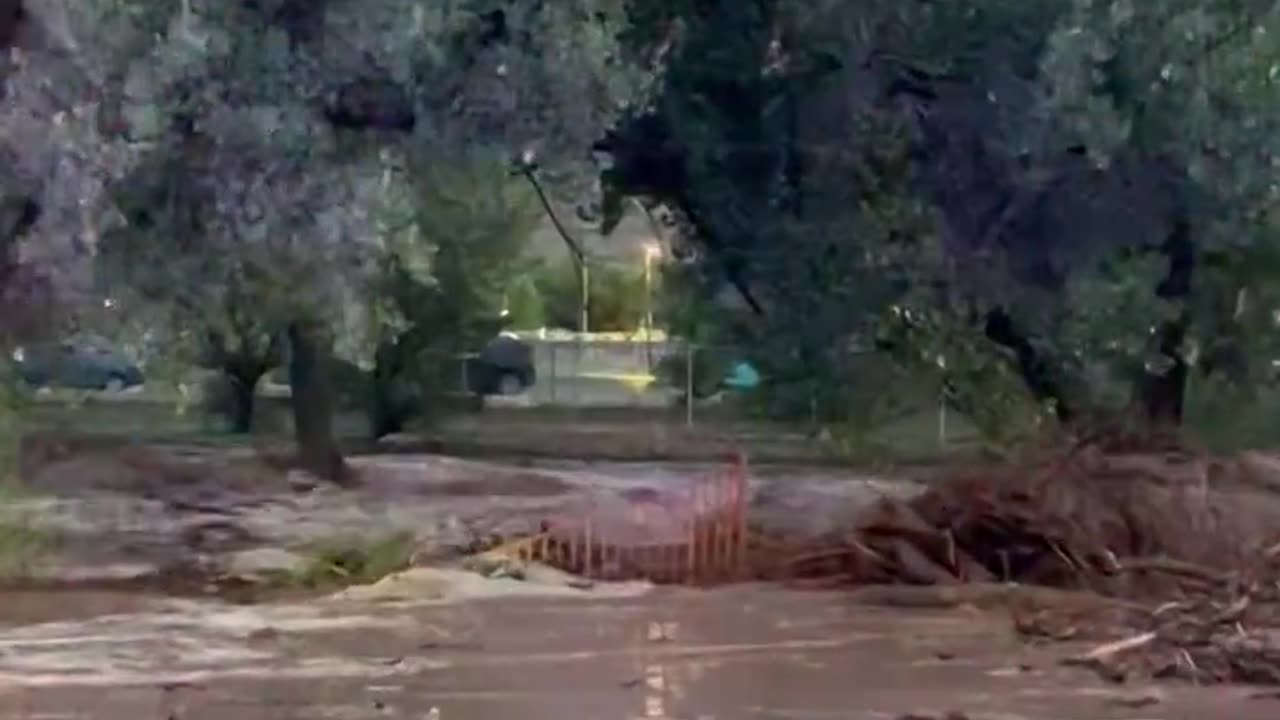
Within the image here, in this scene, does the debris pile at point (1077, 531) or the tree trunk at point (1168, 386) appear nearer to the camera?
the debris pile at point (1077, 531)

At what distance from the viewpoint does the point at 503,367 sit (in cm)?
632

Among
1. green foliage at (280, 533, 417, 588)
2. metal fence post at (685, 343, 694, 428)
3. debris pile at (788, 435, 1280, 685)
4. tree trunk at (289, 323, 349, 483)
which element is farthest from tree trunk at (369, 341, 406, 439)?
debris pile at (788, 435, 1280, 685)

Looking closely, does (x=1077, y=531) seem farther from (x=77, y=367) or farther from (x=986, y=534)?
(x=77, y=367)

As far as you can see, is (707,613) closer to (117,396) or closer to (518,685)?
(518,685)

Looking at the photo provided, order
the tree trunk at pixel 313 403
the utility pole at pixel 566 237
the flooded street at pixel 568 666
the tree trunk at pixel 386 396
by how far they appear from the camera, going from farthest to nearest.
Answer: the tree trunk at pixel 386 396 < the tree trunk at pixel 313 403 < the utility pole at pixel 566 237 < the flooded street at pixel 568 666

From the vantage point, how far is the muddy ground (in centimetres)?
482

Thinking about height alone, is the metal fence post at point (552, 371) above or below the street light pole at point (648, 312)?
below

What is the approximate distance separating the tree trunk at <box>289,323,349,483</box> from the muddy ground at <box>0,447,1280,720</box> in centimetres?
7

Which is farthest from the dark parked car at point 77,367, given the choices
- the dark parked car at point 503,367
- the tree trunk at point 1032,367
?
the tree trunk at point 1032,367

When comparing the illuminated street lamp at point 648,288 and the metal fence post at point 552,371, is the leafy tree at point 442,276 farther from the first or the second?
the illuminated street lamp at point 648,288

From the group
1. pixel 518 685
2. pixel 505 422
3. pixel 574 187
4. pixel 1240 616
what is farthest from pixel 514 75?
pixel 1240 616

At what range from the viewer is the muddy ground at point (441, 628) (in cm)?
482

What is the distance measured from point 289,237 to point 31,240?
56 centimetres

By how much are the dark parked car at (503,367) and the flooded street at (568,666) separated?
57 centimetres
